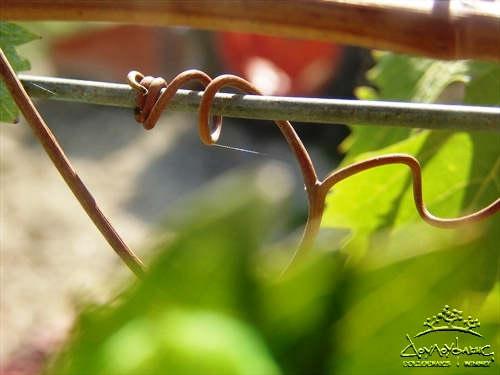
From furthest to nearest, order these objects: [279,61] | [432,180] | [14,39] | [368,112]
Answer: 1. [279,61]
2. [432,180]
3. [14,39]
4. [368,112]

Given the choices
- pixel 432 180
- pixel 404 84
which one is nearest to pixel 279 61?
pixel 404 84

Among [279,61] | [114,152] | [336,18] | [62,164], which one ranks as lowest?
[114,152]

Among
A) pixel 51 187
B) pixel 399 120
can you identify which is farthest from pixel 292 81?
pixel 399 120

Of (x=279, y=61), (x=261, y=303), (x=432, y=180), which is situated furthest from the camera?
(x=279, y=61)

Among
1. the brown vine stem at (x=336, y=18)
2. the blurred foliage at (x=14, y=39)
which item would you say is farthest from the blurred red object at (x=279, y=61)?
the brown vine stem at (x=336, y=18)

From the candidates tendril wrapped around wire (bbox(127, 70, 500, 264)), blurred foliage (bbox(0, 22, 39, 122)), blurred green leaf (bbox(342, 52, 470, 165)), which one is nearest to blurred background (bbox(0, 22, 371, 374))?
blurred green leaf (bbox(342, 52, 470, 165))

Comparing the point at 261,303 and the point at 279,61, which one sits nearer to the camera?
the point at 261,303

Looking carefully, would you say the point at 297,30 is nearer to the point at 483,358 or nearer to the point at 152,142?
the point at 483,358

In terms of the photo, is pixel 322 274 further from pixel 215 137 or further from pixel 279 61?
pixel 279 61

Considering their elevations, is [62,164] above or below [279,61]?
above
